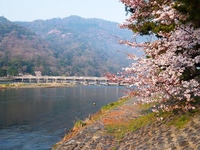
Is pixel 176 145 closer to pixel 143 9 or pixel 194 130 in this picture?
pixel 194 130

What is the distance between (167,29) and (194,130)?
16.6 feet

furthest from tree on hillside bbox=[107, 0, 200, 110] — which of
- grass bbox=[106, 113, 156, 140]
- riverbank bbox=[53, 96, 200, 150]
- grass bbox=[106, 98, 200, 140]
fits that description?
grass bbox=[106, 113, 156, 140]

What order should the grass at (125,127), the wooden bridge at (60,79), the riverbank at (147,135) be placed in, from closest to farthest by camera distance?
the riverbank at (147,135) → the grass at (125,127) → the wooden bridge at (60,79)

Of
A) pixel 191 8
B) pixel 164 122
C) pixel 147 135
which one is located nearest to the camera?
pixel 191 8

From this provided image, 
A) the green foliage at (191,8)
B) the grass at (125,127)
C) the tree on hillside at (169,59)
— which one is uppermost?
the green foliage at (191,8)

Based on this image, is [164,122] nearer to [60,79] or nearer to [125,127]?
[125,127]

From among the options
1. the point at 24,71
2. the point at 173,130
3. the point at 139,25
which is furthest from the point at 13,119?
the point at 24,71

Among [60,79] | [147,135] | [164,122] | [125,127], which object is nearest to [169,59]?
[164,122]

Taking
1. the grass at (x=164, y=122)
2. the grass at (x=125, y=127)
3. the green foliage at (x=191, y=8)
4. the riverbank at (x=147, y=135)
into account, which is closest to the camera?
the green foliage at (x=191, y=8)

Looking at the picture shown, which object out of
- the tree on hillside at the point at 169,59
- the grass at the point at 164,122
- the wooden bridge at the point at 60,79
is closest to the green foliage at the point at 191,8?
the tree on hillside at the point at 169,59

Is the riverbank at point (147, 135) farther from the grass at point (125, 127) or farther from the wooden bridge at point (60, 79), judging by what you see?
the wooden bridge at point (60, 79)

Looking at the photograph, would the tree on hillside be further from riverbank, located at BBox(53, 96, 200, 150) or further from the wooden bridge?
the wooden bridge

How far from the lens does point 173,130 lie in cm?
1120

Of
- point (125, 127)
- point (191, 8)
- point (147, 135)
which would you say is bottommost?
point (125, 127)
